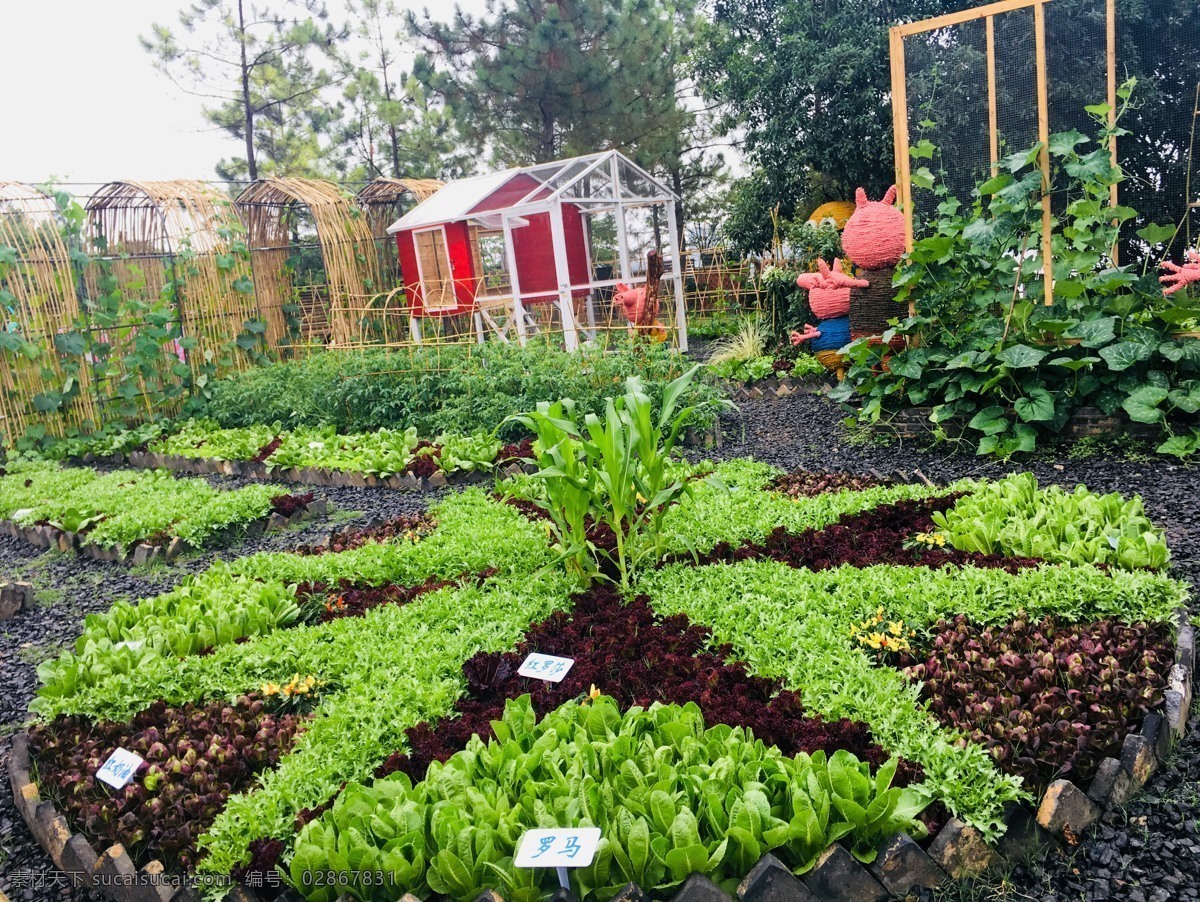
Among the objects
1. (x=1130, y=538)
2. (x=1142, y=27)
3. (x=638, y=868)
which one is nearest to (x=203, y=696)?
(x=638, y=868)

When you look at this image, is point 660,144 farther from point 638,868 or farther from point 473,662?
point 638,868

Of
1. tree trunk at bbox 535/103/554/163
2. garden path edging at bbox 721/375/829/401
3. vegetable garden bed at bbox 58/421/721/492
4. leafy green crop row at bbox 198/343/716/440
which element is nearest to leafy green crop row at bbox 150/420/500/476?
vegetable garden bed at bbox 58/421/721/492

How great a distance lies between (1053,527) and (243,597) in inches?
124

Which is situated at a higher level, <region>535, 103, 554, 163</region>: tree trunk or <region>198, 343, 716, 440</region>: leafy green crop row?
<region>535, 103, 554, 163</region>: tree trunk

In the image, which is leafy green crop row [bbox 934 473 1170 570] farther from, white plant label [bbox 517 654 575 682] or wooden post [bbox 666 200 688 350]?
wooden post [bbox 666 200 688 350]

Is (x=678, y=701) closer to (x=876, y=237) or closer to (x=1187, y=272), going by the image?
(x=1187, y=272)

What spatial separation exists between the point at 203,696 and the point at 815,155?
9.84m

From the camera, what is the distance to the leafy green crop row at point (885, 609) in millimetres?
2139

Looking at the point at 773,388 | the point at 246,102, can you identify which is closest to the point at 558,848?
Result: the point at 773,388

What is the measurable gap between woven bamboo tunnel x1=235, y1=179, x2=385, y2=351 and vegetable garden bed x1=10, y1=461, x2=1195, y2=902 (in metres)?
7.06

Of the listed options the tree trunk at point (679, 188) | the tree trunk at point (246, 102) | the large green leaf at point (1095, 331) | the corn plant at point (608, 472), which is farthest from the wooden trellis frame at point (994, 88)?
the tree trunk at point (246, 102)

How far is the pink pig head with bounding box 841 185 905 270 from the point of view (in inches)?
248

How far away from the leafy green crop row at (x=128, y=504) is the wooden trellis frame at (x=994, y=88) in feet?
14.8

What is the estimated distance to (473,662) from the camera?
9.39ft
